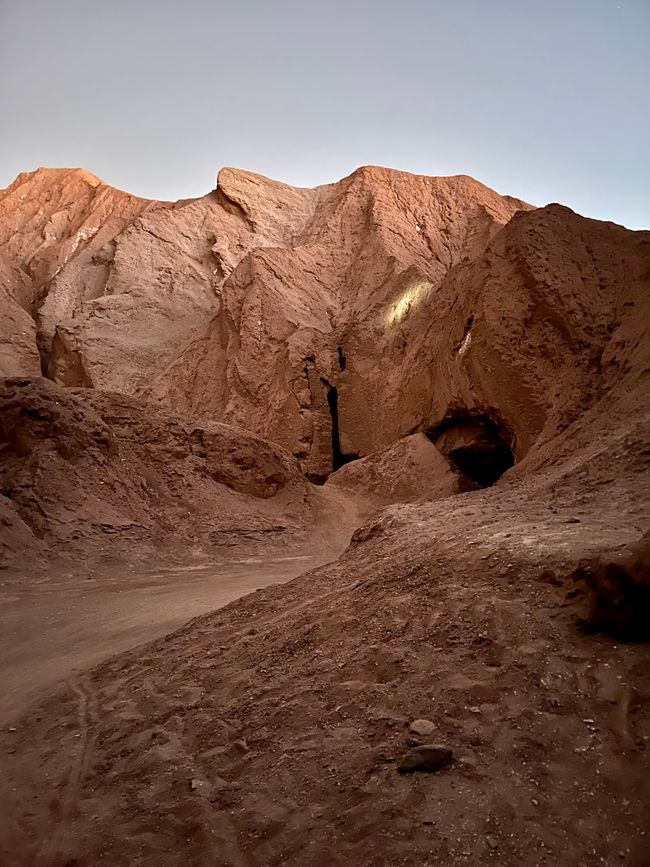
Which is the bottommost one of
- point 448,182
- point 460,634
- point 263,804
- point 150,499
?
point 263,804

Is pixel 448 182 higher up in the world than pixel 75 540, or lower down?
higher up

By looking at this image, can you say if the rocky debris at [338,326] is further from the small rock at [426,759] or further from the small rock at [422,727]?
the small rock at [426,759]

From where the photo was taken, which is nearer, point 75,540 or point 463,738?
point 463,738

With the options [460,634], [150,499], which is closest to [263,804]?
[460,634]

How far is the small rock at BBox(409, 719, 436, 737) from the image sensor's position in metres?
2.46

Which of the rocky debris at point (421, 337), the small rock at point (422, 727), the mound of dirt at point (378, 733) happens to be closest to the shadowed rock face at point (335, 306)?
the rocky debris at point (421, 337)

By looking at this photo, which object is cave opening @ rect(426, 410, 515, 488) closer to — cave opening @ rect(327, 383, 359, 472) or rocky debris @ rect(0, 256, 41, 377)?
cave opening @ rect(327, 383, 359, 472)

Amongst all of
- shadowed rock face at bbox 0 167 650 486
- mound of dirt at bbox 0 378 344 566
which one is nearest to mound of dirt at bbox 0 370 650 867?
mound of dirt at bbox 0 378 344 566

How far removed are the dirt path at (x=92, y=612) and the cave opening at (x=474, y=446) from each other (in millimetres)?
4982

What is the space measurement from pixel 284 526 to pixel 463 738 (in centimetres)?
878

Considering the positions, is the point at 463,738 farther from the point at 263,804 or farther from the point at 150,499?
the point at 150,499

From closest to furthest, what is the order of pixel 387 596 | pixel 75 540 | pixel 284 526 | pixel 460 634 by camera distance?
pixel 460 634
pixel 387 596
pixel 75 540
pixel 284 526

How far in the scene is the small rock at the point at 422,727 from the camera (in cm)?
246

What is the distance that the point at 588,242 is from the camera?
1138cm
